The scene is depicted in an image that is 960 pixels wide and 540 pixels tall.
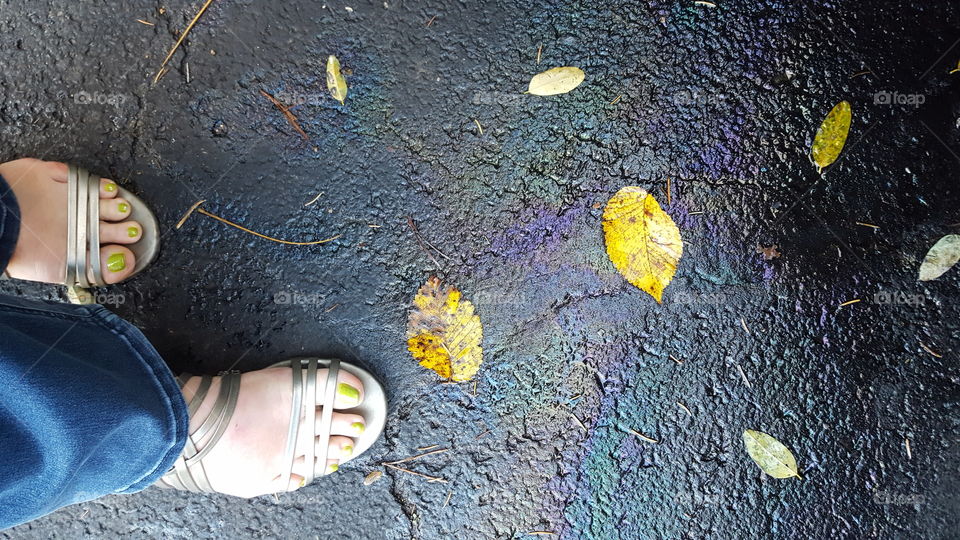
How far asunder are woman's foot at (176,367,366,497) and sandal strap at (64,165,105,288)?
0.51 meters

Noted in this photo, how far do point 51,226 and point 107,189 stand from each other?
194 mm

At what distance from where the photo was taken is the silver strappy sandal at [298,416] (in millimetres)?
1823

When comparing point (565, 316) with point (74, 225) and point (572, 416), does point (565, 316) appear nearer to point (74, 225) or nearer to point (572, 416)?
point (572, 416)

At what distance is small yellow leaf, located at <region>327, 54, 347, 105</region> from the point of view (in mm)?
1980

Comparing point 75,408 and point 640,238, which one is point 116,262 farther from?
point 640,238

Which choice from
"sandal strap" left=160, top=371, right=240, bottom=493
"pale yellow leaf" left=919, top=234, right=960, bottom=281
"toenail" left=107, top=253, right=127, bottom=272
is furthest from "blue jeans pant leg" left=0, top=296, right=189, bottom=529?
"pale yellow leaf" left=919, top=234, right=960, bottom=281

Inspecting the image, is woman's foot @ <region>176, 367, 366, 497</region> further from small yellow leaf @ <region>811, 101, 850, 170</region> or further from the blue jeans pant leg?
small yellow leaf @ <region>811, 101, 850, 170</region>

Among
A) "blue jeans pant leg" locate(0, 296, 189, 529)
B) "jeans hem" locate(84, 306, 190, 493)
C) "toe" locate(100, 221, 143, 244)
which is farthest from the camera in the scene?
"toe" locate(100, 221, 143, 244)

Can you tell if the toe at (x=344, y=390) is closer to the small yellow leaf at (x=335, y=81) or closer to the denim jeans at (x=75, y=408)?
the denim jeans at (x=75, y=408)

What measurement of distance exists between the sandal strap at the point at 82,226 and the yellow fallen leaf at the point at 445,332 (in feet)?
3.41

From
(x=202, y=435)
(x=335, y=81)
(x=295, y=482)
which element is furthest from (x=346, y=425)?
(x=335, y=81)

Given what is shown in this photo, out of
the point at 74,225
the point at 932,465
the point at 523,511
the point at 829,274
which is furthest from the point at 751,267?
the point at 74,225

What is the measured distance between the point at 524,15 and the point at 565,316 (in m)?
1.03

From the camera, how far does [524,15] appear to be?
2.00m
